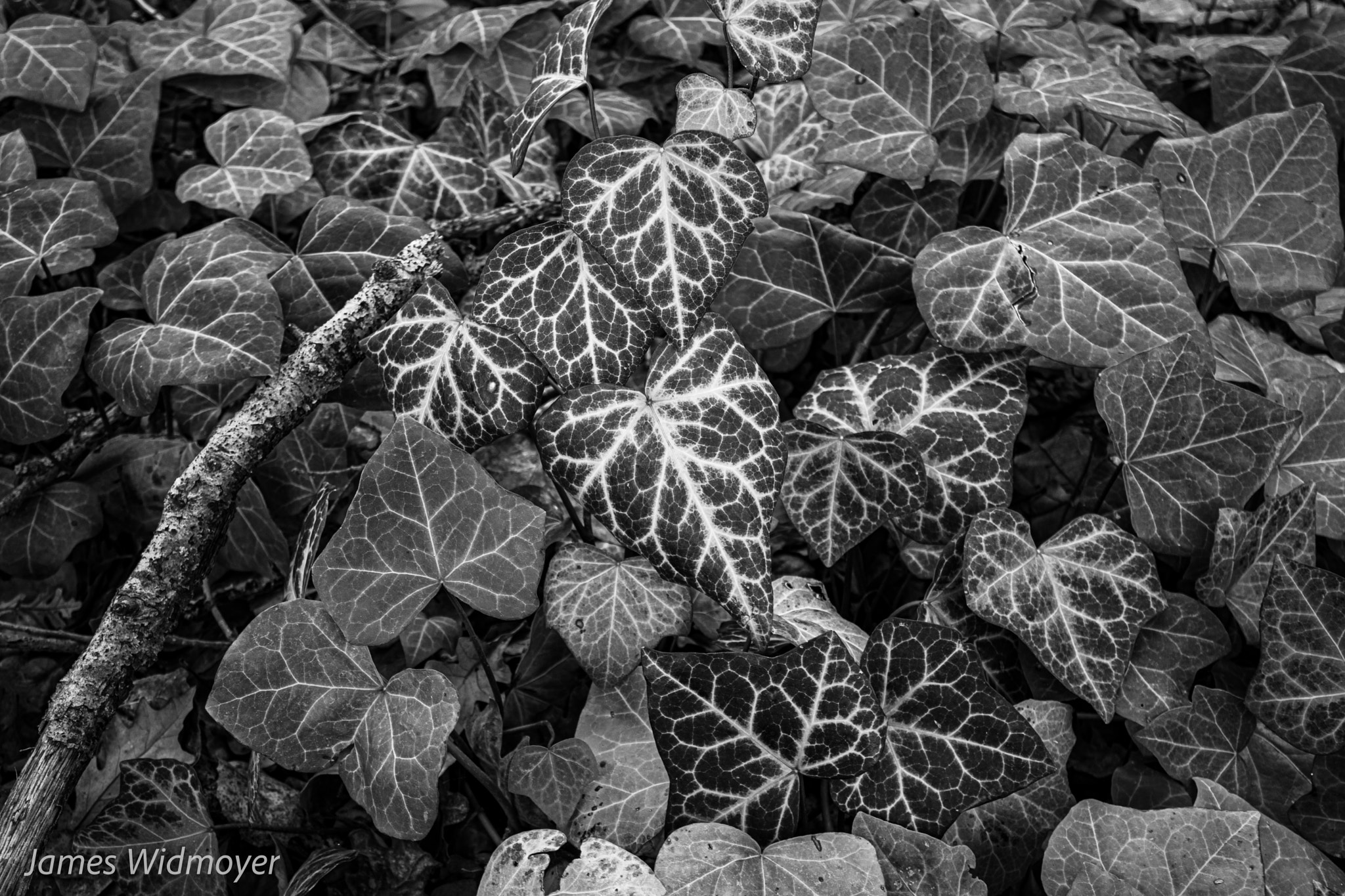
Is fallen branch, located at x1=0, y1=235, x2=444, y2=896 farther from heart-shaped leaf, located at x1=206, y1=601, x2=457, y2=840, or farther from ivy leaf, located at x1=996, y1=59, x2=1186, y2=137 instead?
ivy leaf, located at x1=996, y1=59, x2=1186, y2=137

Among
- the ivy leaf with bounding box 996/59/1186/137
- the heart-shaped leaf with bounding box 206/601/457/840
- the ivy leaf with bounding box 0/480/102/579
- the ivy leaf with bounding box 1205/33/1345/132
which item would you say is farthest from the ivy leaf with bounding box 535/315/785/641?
the ivy leaf with bounding box 1205/33/1345/132

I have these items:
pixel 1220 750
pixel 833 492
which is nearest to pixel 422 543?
pixel 833 492

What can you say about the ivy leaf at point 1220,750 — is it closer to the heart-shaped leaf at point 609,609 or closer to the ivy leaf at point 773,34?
the heart-shaped leaf at point 609,609

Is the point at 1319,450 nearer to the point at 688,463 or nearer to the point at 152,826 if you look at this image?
the point at 688,463

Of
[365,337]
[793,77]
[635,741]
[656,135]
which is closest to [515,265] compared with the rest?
[365,337]

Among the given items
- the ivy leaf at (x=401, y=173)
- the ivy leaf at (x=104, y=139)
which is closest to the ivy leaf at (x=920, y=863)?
the ivy leaf at (x=401, y=173)

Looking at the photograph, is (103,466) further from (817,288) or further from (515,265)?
(817,288)
